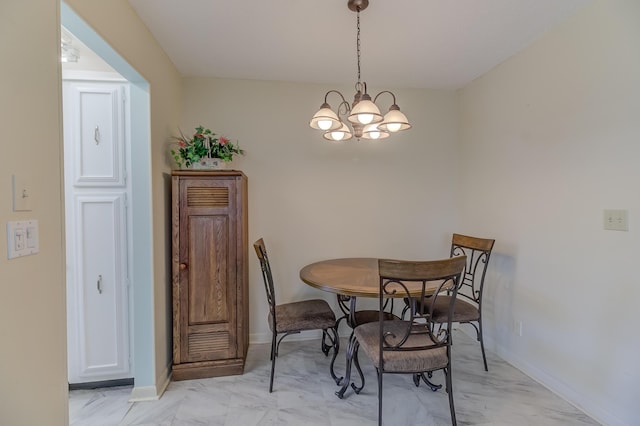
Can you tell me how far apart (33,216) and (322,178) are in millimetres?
2230

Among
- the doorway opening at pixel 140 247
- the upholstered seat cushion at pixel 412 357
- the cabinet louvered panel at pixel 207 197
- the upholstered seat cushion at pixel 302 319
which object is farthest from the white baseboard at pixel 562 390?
the doorway opening at pixel 140 247

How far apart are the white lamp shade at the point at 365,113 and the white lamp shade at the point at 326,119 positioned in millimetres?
173

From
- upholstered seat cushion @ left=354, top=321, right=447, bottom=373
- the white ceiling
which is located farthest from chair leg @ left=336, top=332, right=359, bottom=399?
the white ceiling

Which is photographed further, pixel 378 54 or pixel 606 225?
pixel 378 54

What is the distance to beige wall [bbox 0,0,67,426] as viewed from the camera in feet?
2.98

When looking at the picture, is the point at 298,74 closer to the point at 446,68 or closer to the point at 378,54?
the point at 378,54

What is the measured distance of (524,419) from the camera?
5.97 ft

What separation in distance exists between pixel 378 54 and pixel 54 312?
2.53m

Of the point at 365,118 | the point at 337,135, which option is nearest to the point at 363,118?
the point at 365,118

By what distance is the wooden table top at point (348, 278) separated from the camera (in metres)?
1.84

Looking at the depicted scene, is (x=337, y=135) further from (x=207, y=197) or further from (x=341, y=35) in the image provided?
(x=207, y=197)

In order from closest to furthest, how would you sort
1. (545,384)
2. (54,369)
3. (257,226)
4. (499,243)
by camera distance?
(54,369)
(545,384)
(499,243)
(257,226)

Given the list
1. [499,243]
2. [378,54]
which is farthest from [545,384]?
[378,54]

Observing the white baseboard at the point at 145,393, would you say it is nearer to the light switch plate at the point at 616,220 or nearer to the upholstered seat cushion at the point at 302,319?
the upholstered seat cushion at the point at 302,319
